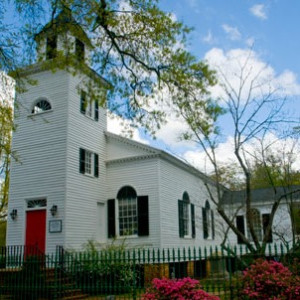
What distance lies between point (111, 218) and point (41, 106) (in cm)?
654

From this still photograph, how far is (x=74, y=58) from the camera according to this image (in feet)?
46.3

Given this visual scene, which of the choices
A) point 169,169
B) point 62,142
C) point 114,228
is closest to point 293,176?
point 169,169

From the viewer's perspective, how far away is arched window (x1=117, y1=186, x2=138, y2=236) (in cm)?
1902

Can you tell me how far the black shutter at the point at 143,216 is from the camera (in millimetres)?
18578

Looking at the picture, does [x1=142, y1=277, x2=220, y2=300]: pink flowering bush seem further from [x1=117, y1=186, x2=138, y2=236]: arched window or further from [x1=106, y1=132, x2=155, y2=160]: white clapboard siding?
[x1=106, y1=132, x2=155, y2=160]: white clapboard siding

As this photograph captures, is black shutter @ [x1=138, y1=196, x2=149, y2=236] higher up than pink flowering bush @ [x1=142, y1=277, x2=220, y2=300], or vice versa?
black shutter @ [x1=138, y1=196, x2=149, y2=236]

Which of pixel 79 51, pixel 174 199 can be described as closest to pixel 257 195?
pixel 174 199

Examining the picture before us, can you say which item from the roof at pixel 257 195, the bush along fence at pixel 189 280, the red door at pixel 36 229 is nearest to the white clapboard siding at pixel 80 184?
the red door at pixel 36 229

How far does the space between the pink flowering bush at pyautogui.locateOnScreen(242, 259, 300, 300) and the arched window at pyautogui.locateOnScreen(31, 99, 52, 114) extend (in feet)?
44.8

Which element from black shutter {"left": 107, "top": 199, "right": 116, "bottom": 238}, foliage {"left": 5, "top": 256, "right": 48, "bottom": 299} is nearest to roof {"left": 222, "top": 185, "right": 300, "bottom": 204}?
black shutter {"left": 107, "top": 199, "right": 116, "bottom": 238}

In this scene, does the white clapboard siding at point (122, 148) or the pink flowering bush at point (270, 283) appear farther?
the white clapboard siding at point (122, 148)

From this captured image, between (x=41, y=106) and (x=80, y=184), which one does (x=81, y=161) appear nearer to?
(x=80, y=184)

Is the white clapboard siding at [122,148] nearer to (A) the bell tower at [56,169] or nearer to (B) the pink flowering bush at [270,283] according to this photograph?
(A) the bell tower at [56,169]

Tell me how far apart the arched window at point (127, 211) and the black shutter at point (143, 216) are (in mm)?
349
